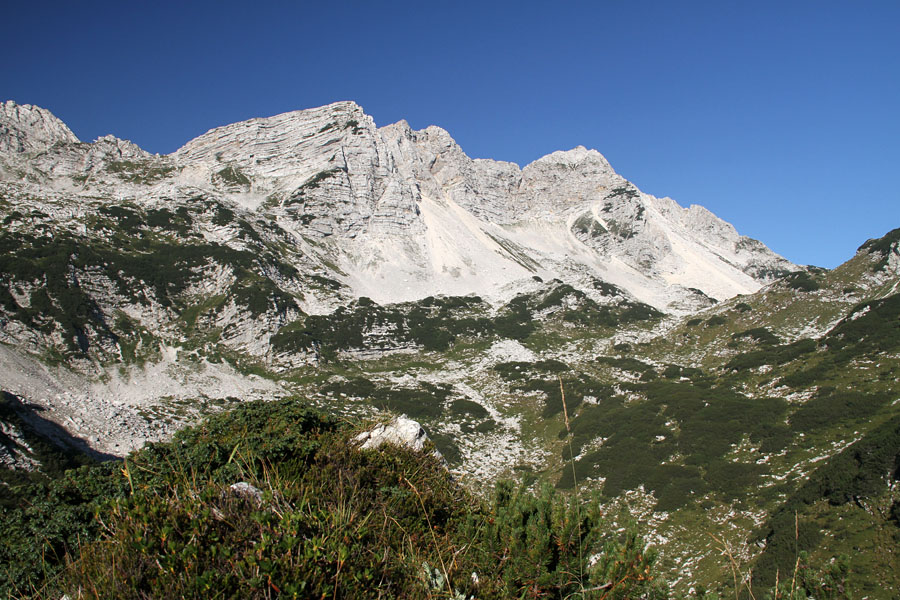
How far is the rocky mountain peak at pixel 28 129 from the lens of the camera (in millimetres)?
134250

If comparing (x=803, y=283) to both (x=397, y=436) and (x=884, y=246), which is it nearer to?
(x=884, y=246)

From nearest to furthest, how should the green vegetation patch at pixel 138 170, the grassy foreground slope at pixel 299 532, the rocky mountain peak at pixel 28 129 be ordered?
1. the grassy foreground slope at pixel 299 532
2. the green vegetation patch at pixel 138 170
3. the rocky mountain peak at pixel 28 129

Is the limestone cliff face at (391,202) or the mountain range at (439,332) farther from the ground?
the limestone cliff face at (391,202)

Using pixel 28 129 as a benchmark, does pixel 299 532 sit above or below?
below

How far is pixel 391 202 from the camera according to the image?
454ft

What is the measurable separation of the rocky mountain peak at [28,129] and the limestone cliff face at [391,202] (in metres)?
0.44

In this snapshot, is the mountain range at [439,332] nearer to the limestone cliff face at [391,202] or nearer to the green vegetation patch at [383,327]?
the green vegetation patch at [383,327]

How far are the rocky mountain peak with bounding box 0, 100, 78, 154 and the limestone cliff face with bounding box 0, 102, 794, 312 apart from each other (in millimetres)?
445

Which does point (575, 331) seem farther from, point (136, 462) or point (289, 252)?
point (136, 462)

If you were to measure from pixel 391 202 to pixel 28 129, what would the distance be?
114037mm

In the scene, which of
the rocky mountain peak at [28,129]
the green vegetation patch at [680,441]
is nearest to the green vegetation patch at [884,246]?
the green vegetation patch at [680,441]

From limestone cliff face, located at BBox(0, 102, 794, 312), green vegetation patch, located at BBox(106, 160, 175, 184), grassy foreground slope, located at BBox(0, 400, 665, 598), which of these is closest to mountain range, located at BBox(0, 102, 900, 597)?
green vegetation patch, located at BBox(106, 160, 175, 184)

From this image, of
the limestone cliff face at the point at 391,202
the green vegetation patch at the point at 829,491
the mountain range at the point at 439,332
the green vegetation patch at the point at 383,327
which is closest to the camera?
the green vegetation patch at the point at 829,491

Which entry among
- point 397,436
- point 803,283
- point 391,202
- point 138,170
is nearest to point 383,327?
point 391,202
